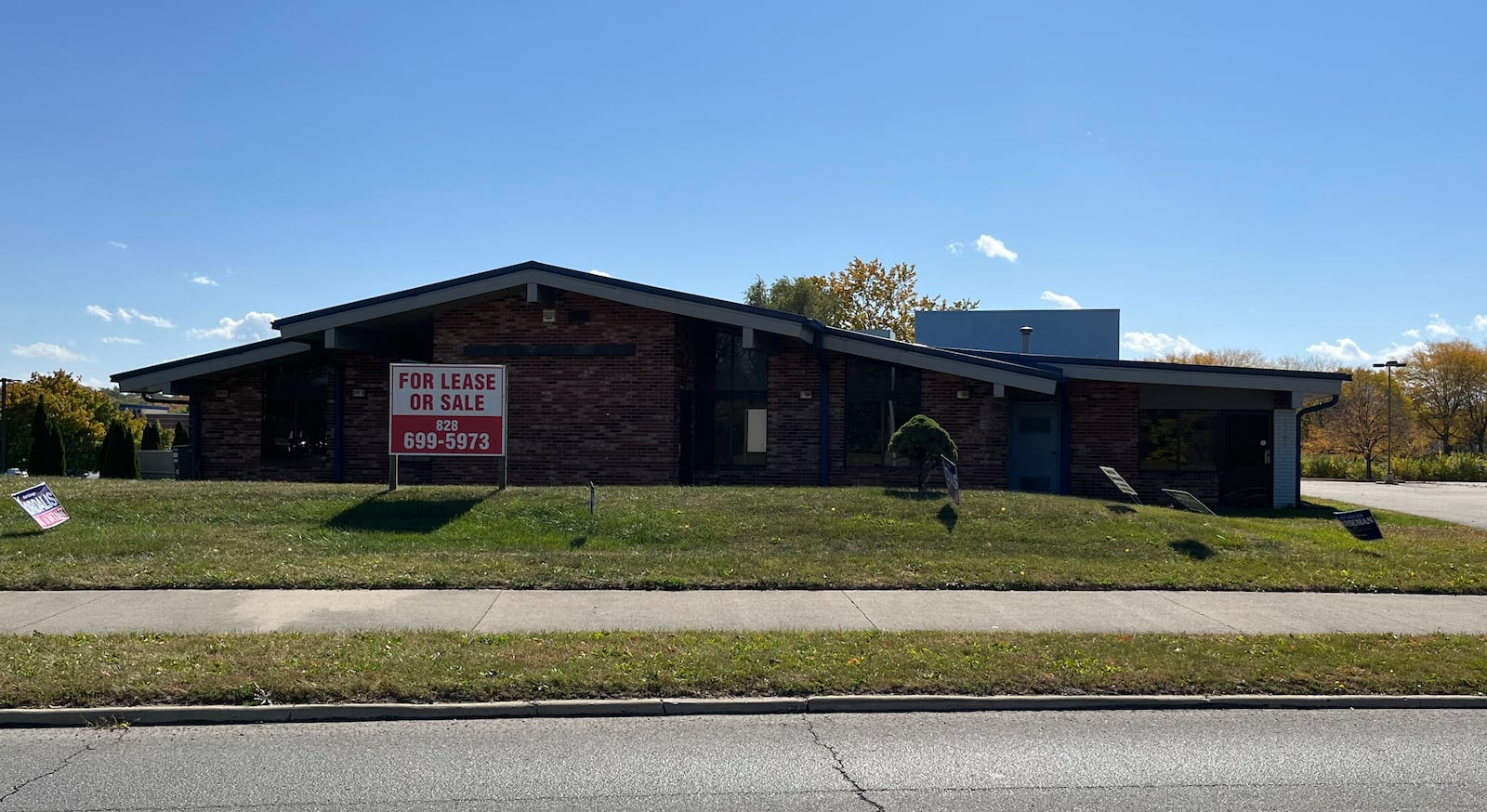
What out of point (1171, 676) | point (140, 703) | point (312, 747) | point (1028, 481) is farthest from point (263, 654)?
point (1028, 481)

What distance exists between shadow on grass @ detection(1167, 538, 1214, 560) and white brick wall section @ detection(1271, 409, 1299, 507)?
9.03m

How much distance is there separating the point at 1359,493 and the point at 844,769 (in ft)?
99.8

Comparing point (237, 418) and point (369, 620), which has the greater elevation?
point (237, 418)

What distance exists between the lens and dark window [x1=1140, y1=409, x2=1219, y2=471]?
20672 mm

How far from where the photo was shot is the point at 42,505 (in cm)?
1302

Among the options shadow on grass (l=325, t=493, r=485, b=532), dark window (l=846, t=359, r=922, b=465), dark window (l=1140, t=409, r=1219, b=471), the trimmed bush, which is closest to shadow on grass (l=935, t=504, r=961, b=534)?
dark window (l=846, t=359, r=922, b=465)

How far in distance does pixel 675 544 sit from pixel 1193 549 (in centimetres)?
645

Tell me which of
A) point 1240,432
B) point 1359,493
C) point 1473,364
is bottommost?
point 1359,493

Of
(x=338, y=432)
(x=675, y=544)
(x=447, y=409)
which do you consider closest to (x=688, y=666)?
(x=675, y=544)

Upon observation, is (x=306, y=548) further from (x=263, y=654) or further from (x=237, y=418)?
(x=237, y=418)

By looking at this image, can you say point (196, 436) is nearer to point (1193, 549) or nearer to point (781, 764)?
point (1193, 549)

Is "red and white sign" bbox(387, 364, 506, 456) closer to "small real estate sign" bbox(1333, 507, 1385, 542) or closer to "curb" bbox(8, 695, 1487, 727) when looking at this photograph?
"curb" bbox(8, 695, 1487, 727)

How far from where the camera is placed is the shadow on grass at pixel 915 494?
1504cm

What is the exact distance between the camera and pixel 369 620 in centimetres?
893
